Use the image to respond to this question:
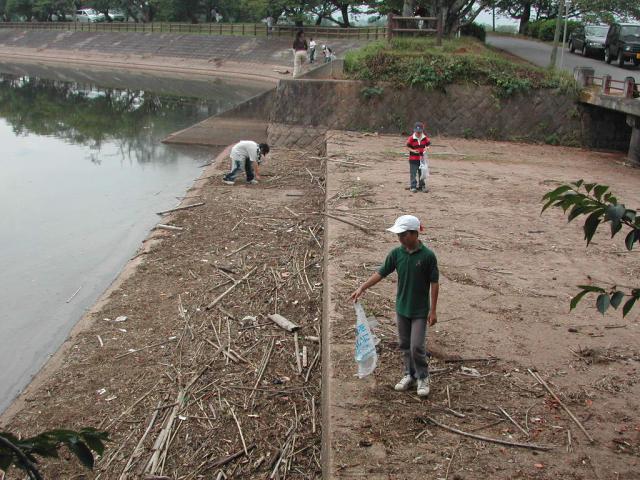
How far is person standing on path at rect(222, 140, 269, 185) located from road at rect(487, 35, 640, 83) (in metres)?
12.8

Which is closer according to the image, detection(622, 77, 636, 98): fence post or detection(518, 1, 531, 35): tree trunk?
detection(622, 77, 636, 98): fence post

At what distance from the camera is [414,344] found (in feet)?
20.0

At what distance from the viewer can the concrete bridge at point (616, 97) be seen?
18.9 meters

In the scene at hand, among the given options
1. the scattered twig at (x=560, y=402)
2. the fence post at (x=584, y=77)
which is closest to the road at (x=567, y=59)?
the fence post at (x=584, y=77)

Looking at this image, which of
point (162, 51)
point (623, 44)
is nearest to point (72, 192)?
point (623, 44)

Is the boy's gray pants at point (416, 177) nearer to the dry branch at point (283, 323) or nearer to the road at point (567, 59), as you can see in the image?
the dry branch at point (283, 323)

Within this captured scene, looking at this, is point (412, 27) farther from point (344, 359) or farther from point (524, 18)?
point (524, 18)

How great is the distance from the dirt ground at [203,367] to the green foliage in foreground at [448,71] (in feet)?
35.5

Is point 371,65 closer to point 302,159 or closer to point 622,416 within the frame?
point 302,159

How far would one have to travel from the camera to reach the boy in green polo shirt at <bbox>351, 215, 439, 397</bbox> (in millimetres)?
5933

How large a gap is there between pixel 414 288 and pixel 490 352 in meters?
1.78

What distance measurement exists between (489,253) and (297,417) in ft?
16.2

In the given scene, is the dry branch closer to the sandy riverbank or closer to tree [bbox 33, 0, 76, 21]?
the sandy riverbank

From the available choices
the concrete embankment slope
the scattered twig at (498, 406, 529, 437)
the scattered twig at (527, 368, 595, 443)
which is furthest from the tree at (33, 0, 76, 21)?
the scattered twig at (498, 406, 529, 437)
